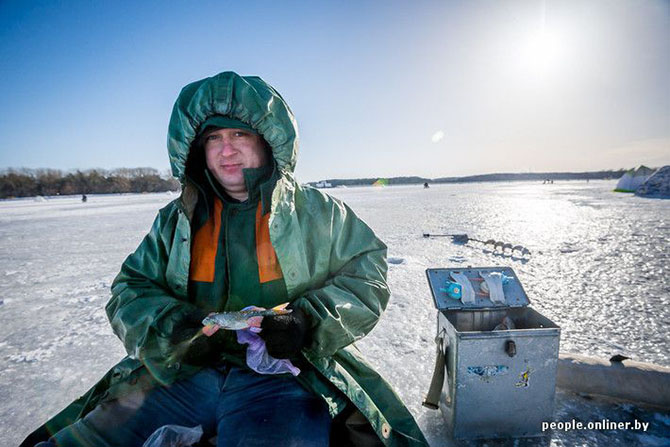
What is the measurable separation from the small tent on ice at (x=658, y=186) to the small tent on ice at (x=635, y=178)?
497cm

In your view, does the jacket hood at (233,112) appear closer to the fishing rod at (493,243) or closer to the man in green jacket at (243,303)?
the man in green jacket at (243,303)

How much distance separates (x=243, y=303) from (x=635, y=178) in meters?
36.4

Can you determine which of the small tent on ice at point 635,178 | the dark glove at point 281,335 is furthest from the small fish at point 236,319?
the small tent on ice at point 635,178

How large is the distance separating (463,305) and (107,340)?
321 cm

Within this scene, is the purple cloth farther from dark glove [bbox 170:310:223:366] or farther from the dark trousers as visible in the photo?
dark glove [bbox 170:310:223:366]

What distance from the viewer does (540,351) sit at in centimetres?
168

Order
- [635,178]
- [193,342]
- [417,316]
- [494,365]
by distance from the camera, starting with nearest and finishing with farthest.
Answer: [193,342] → [494,365] → [417,316] → [635,178]

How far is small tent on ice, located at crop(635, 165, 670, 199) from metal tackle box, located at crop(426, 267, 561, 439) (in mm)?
26543

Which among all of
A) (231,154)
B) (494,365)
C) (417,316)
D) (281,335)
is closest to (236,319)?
(281,335)

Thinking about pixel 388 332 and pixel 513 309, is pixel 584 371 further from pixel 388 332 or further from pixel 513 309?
pixel 388 332

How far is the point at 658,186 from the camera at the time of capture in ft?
68.6

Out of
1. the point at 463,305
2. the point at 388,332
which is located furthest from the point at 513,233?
the point at 463,305

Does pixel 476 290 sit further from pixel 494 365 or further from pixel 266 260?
pixel 266 260

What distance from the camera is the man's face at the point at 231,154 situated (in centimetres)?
180
